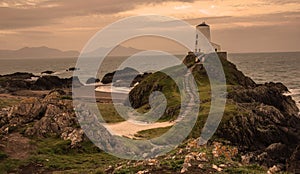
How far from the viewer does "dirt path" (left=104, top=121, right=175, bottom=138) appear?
37088 millimetres

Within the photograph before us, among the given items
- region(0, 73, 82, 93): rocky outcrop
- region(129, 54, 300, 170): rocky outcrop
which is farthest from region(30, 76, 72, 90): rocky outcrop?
region(129, 54, 300, 170): rocky outcrop

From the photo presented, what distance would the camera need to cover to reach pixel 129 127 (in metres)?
40.3

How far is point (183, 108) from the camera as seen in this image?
48.0 m

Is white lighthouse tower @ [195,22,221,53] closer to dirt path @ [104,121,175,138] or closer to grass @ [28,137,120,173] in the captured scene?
dirt path @ [104,121,175,138]

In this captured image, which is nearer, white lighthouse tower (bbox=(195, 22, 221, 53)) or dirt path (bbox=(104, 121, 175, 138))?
dirt path (bbox=(104, 121, 175, 138))

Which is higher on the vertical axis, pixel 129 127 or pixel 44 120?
pixel 44 120

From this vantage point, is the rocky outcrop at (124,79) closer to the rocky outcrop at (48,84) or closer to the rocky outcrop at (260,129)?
the rocky outcrop at (48,84)

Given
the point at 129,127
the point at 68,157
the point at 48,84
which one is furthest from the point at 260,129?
the point at 48,84

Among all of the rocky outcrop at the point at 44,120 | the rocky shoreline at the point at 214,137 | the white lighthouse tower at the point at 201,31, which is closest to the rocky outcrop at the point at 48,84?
the white lighthouse tower at the point at 201,31

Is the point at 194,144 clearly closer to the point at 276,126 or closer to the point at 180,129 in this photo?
→ the point at 180,129

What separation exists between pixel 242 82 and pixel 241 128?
110ft

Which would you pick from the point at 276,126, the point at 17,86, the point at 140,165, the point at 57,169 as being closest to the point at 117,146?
the point at 57,169

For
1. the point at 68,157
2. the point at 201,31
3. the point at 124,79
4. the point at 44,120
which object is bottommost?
the point at 124,79

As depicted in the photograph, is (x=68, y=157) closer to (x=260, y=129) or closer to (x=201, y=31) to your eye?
(x=260, y=129)
